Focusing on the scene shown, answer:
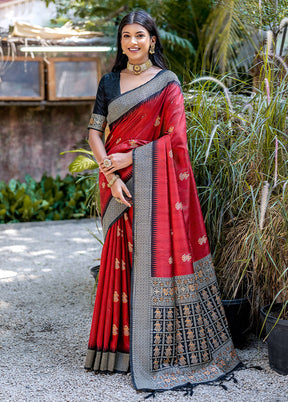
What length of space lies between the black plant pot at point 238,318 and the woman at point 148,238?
0.82 ft

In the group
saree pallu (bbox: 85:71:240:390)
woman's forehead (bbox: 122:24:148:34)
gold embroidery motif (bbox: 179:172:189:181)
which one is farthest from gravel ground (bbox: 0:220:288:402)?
woman's forehead (bbox: 122:24:148:34)

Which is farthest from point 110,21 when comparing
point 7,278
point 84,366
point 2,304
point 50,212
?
point 84,366

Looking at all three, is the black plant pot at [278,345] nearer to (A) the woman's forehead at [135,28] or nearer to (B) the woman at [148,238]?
(B) the woman at [148,238]

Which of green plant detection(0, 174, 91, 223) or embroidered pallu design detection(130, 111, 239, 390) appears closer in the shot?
embroidered pallu design detection(130, 111, 239, 390)

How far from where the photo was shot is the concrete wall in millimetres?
8078

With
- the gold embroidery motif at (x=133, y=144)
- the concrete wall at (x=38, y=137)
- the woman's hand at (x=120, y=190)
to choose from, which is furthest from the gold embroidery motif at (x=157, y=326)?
the concrete wall at (x=38, y=137)

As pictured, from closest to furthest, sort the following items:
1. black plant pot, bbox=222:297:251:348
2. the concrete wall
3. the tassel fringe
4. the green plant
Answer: the tassel fringe
black plant pot, bbox=222:297:251:348
the green plant
the concrete wall

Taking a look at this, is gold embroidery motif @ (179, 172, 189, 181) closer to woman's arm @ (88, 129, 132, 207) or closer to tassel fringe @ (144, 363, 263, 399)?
woman's arm @ (88, 129, 132, 207)

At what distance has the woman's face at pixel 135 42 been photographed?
250cm

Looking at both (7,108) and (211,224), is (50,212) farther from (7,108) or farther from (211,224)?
(211,224)

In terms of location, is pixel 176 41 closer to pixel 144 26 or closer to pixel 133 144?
pixel 144 26

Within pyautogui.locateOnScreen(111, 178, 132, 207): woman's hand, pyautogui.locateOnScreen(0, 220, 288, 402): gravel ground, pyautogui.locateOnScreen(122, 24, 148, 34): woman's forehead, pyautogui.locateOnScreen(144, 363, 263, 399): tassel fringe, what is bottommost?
pyautogui.locateOnScreen(0, 220, 288, 402): gravel ground

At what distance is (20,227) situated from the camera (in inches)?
264

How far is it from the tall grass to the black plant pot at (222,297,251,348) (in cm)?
8
